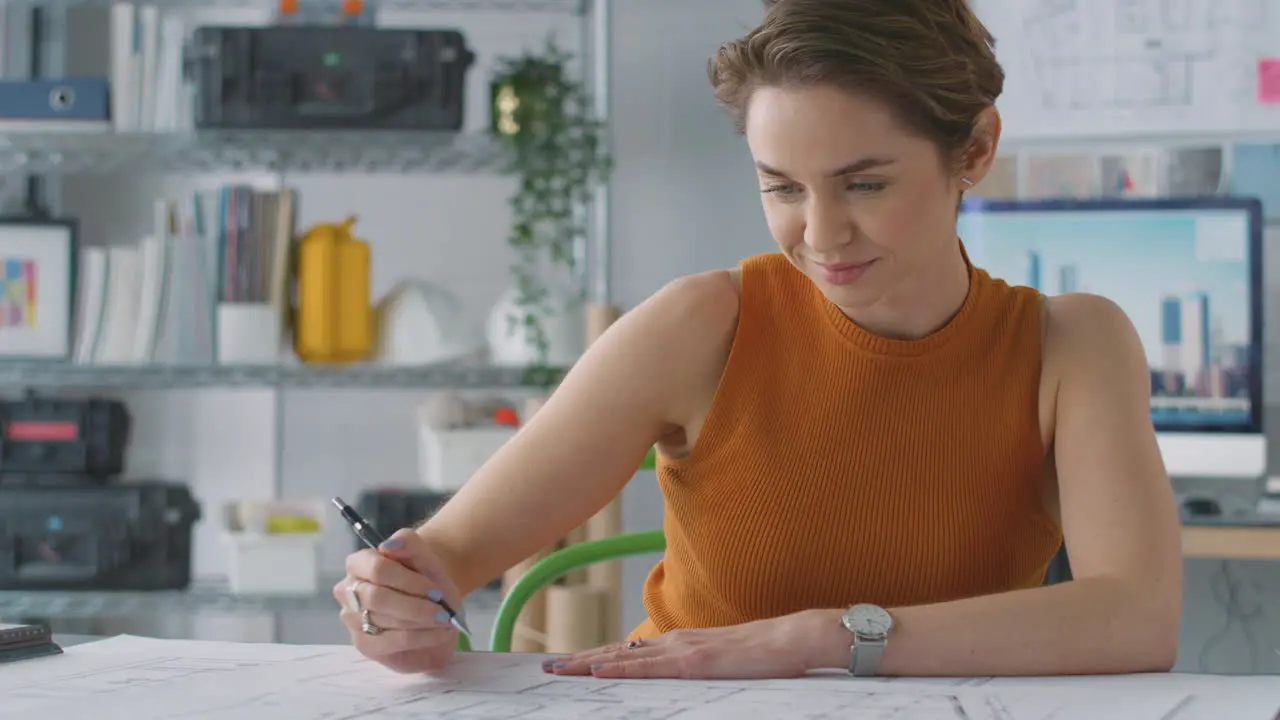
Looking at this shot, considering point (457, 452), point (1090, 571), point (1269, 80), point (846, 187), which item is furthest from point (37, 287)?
point (1269, 80)

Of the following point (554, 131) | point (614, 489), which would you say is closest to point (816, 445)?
point (614, 489)

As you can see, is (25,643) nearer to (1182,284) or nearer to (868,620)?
(868,620)

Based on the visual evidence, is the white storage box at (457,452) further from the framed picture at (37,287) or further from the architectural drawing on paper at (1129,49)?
the architectural drawing on paper at (1129,49)

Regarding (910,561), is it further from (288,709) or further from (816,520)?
(288,709)

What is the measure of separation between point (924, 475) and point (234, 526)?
1815 mm

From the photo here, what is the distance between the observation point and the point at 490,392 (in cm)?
292

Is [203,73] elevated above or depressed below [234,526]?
above

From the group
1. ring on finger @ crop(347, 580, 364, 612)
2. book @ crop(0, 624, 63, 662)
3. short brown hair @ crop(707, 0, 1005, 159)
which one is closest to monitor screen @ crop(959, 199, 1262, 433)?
short brown hair @ crop(707, 0, 1005, 159)

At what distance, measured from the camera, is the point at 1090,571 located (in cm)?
103

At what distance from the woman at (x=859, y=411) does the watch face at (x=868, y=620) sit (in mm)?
64

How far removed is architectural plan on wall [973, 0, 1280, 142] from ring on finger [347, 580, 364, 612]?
2.26m

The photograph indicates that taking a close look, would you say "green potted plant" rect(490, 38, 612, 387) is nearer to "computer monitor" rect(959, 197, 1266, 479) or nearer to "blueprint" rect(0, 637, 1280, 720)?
"computer monitor" rect(959, 197, 1266, 479)

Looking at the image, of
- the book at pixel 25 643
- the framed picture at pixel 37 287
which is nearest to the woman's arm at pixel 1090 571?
the book at pixel 25 643

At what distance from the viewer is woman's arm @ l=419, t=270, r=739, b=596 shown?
111cm
